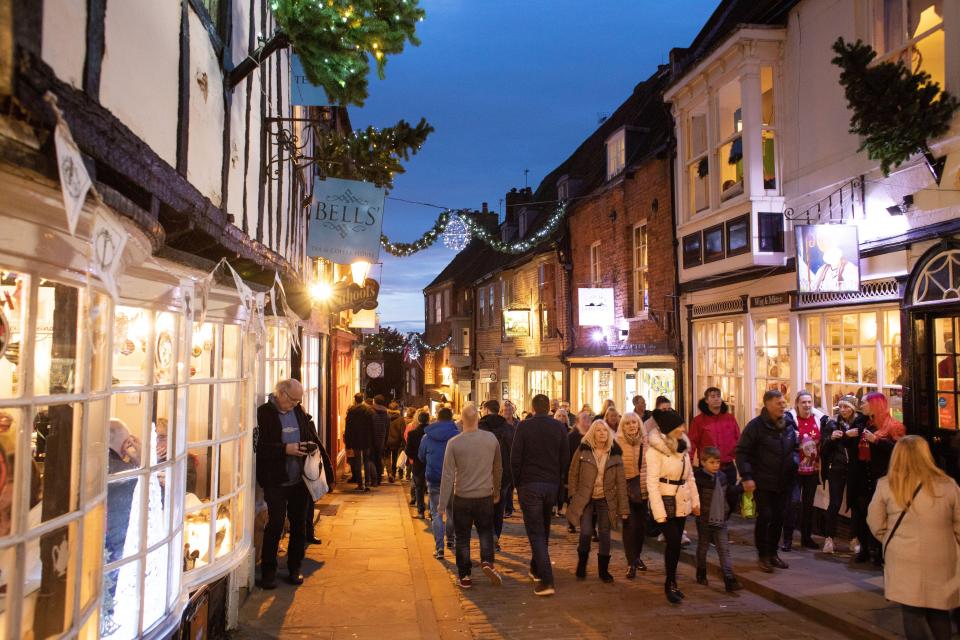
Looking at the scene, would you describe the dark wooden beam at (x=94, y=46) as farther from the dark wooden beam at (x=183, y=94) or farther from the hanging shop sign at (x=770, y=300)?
the hanging shop sign at (x=770, y=300)

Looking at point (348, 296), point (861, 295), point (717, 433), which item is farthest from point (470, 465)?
point (348, 296)

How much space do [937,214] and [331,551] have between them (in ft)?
25.5

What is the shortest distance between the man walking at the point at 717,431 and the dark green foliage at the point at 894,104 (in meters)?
3.34

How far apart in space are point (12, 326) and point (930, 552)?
5.45 metres

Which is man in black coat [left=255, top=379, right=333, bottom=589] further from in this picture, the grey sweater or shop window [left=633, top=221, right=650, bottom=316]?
shop window [left=633, top=221, right=650, bottom=316]

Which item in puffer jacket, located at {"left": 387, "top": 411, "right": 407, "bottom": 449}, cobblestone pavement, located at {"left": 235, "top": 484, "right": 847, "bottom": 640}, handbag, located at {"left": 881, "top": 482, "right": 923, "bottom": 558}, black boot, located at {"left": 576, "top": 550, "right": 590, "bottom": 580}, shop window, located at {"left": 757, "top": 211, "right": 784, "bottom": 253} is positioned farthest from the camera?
puffer jacket, located at {"left": 387, "top": 411, "right": 407, "bottom": 449}

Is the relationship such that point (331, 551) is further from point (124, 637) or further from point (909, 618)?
point (909, 618)

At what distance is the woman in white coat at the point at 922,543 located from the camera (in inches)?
200

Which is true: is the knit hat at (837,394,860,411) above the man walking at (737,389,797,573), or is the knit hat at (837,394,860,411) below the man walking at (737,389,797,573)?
above

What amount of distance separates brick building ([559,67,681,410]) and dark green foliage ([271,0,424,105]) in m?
8.62

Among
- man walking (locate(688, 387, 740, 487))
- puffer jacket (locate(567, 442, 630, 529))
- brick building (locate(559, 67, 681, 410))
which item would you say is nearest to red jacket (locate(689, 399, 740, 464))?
man walking (locate(688, 387, 740, 487))

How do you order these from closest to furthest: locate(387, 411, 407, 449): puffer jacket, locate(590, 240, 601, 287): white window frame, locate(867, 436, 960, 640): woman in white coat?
locate(867, 436, 960, 640): woman in white coat
locate(387, 411, 407, 449): puffer jacket
locate(590, 240, 601, 287): white window frame

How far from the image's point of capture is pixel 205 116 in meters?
5.65

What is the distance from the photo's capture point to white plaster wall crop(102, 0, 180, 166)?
3828mm
